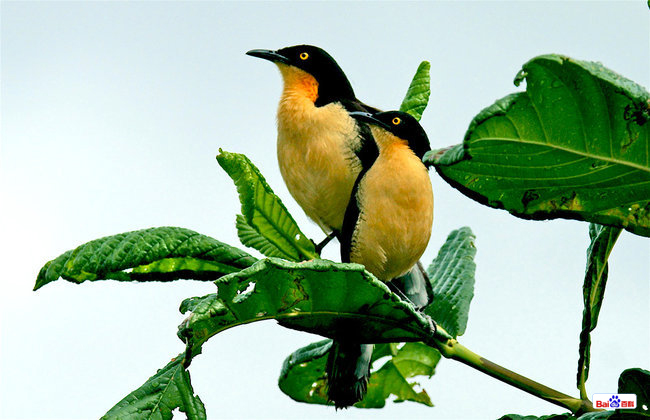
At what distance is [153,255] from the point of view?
2635mm

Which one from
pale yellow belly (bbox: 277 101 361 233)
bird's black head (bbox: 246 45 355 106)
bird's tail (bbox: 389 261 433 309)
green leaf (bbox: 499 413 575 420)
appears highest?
bird's black head (bbox: 246 45 355 106)

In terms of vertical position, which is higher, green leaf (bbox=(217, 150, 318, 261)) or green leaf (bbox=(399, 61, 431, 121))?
green leaf (bbox=(399, 61, 431, 121))

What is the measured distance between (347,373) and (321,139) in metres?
0.88

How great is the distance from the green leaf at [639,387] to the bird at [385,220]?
2.86 feet

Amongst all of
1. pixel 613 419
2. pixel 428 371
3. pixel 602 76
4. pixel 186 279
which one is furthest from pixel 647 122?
pixel 428 371

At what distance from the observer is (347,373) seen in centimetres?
284

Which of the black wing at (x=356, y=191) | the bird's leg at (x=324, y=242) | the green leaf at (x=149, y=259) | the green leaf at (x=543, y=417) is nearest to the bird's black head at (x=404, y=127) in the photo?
the black wing at (x=356, y=191)

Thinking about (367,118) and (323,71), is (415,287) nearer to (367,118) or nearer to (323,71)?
(367,118)

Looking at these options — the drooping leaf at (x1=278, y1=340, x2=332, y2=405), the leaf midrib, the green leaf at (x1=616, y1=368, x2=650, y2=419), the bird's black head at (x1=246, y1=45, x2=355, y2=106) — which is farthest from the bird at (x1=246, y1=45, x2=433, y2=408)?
the leaf midrib

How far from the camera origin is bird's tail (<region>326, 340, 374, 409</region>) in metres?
2.84

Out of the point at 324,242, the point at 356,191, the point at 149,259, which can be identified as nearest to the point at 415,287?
the point at 324,242

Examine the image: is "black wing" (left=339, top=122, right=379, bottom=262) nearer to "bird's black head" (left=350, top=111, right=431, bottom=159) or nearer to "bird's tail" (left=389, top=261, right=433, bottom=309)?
"bird's black head" (left=350, top=111, right=431, bottom=159)

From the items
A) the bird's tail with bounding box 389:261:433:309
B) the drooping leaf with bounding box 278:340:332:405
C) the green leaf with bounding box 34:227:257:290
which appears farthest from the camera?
the drooping leaf with bounding box 278:340:332:405

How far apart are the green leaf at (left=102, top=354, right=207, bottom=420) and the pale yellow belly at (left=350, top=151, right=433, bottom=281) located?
792 millimetres
